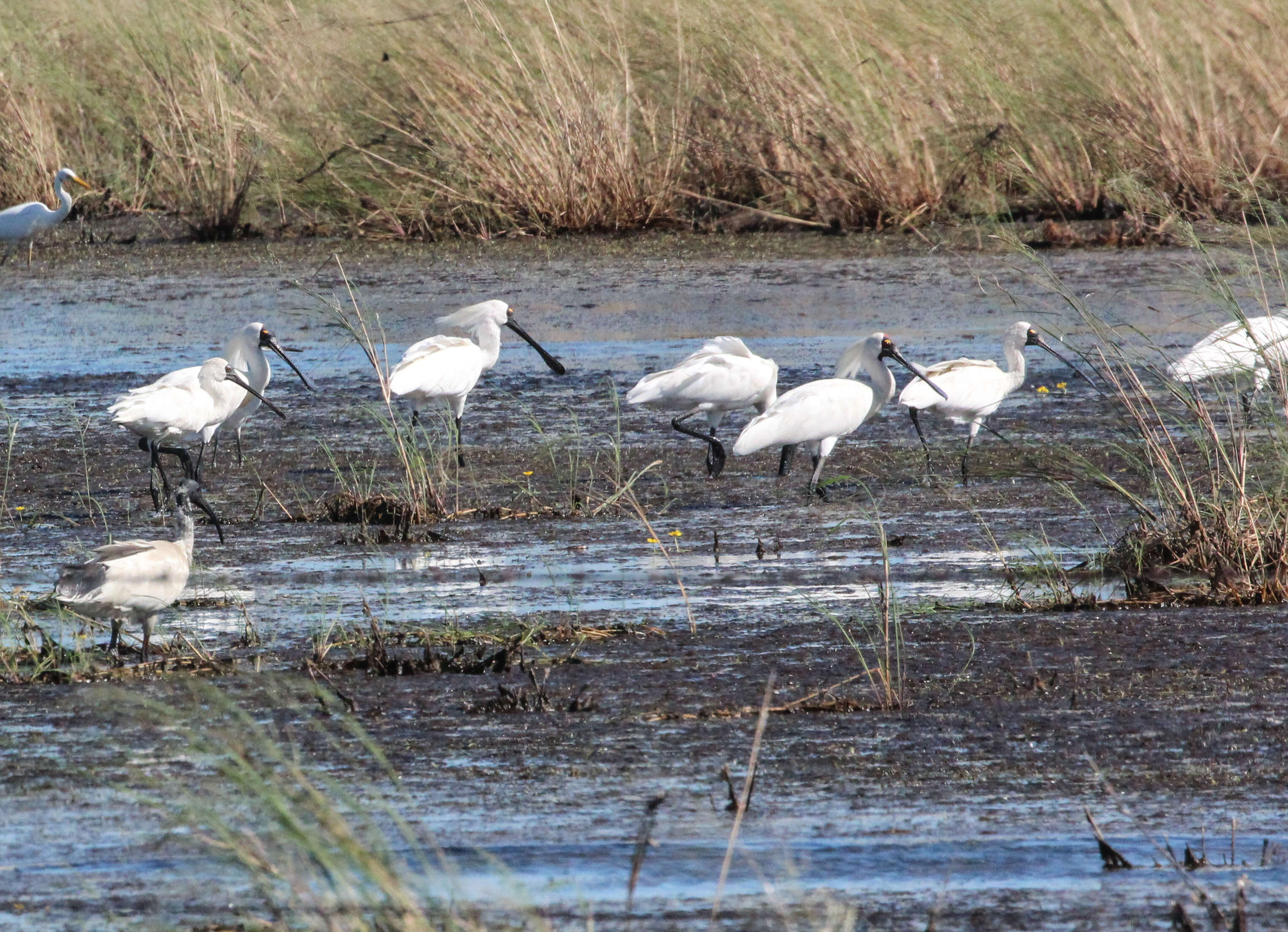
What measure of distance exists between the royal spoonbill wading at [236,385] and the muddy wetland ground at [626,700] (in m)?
0.28

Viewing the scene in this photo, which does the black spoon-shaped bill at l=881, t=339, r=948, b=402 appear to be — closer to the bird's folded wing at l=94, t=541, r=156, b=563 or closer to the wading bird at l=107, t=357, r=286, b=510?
the wading bird at l=107, t=357, r=286, b=510

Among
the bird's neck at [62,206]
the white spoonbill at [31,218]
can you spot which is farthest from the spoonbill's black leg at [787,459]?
the bird's neck at [62,206]

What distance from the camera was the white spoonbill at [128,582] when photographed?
5.66 metres

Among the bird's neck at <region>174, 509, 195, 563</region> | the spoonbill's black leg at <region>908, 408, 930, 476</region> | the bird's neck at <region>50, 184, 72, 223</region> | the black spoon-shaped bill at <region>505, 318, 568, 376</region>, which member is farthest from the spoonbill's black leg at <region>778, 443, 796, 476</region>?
the bird's neck at <region>50, 184, 72, 223</region>

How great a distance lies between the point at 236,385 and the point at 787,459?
261 cm

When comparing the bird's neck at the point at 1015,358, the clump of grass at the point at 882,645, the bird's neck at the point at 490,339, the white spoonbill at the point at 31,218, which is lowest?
the white spoonbill at the point at 31,218

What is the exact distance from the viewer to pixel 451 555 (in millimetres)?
7688

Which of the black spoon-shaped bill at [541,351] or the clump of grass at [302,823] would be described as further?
the black spoon-shaped bill at [541,351]

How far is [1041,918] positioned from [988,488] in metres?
5.25

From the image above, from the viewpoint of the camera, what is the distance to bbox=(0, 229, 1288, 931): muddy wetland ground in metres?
3.79

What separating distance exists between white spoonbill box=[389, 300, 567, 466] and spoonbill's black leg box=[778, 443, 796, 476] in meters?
1.51

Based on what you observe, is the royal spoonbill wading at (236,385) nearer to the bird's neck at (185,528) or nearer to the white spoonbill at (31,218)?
the bird's neck at (185,528)

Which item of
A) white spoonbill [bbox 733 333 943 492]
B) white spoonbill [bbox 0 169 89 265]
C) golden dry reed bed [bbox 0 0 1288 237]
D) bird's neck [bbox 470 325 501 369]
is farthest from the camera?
white spoonbill [bbox 0 169 89 265]

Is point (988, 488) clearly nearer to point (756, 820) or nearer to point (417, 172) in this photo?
point (756, 820)
